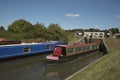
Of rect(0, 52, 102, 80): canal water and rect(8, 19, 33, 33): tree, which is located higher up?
rect(8, 19, 33, 33): tree

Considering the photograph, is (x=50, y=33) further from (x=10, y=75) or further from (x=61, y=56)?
(x=10, y=75)

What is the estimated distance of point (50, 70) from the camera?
15594 mm

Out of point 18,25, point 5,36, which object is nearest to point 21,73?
point 5,36

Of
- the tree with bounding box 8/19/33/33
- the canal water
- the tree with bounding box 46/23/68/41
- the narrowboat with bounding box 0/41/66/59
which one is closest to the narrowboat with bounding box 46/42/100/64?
the canal water

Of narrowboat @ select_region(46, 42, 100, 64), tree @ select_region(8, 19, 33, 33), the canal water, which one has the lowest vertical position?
the canal water

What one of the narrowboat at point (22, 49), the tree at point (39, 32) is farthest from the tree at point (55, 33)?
the narrowboat at point (22, 49)

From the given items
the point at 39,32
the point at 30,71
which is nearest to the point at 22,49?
the point at 30,71

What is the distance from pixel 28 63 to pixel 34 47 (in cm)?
393

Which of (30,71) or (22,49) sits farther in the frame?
(22,49)

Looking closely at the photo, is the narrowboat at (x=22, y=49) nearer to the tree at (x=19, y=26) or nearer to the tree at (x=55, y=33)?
the tree at (x=55, y=33)

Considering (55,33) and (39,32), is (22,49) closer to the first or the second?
(39,32)

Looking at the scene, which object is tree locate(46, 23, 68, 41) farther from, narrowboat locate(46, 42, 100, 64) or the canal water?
the canal water

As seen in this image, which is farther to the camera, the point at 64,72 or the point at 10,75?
the point at 64,72

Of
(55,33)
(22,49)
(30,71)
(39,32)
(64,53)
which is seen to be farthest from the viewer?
(55,33)
